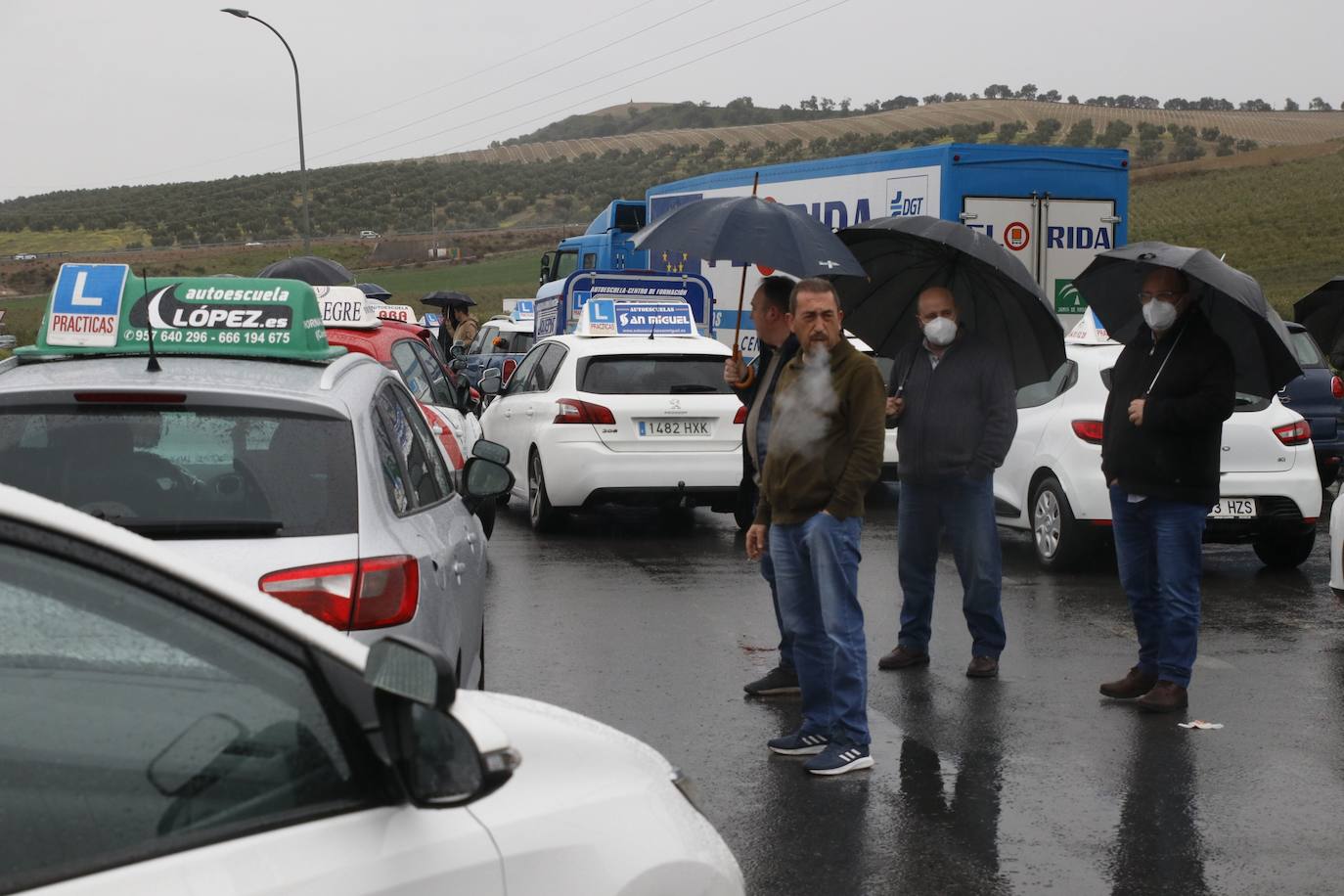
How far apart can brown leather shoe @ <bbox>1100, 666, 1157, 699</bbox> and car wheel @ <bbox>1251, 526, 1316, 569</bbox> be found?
4.24m

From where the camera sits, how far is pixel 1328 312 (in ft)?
41.3

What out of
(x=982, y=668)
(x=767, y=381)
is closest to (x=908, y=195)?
(x=982, y=668)

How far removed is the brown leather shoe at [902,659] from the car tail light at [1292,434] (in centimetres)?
400

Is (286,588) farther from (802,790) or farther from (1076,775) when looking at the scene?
(1076,775)

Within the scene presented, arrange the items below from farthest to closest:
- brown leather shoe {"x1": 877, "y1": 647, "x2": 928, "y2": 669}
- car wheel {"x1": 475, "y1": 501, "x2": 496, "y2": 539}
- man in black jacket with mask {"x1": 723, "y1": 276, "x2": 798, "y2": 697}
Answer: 1. car wheel {"x1": 475, "y1": 501, "x2": 496, "y2": 539}
2. brown leather shoe {"x1": 877, "y1": 647, "x2": 928, "y2": 669}
3. man in black jacket with mask {"x1": 723, "y1": 276, "x2": 798, "y2": 697}

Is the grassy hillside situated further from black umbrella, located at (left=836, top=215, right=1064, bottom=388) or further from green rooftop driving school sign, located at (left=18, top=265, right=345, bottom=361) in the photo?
green rooftop driving school sign, located at (left=18, top=265, right=345, bottom=361)

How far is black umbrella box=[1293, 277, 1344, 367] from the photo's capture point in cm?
1222

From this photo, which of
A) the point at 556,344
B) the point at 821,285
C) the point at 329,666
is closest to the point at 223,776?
the point at 329,666

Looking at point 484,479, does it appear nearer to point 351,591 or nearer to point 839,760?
point 839,760

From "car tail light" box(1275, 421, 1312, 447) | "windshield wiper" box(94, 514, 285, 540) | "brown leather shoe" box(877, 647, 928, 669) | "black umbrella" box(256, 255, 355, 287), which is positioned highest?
"black umbrella" box(256, 255, 355, 287)

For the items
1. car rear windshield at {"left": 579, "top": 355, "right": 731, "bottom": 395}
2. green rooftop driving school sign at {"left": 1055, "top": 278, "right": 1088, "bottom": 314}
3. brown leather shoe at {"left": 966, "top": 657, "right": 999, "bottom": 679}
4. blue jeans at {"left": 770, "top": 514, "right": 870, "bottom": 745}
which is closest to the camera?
blue jeans at {"left": 770, "top": 514, "right": 870, "bottom": 745}

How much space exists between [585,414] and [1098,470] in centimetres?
404

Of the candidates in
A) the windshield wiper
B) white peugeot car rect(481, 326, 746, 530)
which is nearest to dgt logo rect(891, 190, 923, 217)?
white peugeot car rect(481, 326, 746, 530)

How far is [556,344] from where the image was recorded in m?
13.9
